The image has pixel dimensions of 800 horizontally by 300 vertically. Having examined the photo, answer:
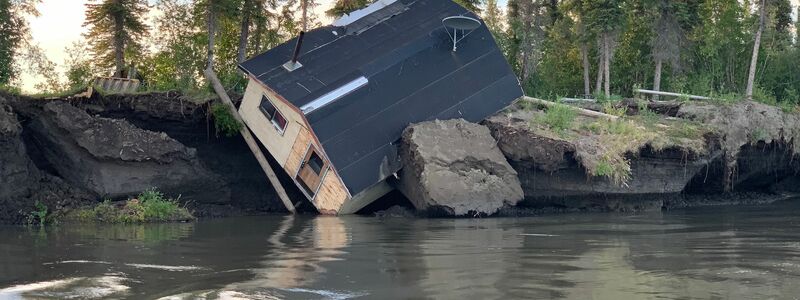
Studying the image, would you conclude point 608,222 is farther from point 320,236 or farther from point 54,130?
point 54,130

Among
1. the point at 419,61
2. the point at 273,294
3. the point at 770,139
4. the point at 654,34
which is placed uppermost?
A: the point at 654,34

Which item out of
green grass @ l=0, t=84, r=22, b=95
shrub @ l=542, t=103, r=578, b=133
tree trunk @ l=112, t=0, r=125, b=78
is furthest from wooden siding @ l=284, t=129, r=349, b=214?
tree trunk @ l=112, t=0, r=125, b=78

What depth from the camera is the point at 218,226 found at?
59.7ft

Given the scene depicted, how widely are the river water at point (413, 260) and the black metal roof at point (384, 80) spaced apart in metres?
3.10

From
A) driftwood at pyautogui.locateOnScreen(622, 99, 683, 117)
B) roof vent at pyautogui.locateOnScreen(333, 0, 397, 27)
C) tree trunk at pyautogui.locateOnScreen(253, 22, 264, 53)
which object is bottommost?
driftwood at pyautogui.locateOnScreen(622, 99, 683, 117)

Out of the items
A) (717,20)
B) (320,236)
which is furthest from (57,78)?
(717,20)

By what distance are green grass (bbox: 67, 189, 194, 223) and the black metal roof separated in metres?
3.79

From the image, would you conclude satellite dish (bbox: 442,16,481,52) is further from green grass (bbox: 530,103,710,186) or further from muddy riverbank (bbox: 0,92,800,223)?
green grass (bbox: 530,103,710,186)

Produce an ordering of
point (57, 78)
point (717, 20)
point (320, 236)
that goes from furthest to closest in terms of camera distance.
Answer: point (717, 20) → point (57, 78) → point (320, 236)

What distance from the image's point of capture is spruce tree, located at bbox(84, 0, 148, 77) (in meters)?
31.0

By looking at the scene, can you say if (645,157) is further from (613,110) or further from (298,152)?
Answer: (298,152)

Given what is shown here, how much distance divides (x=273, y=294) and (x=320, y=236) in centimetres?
653

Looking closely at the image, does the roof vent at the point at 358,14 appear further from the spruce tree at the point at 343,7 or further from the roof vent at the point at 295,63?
the spruce tree at the point at 343,7

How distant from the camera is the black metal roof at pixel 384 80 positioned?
68.6 ft
